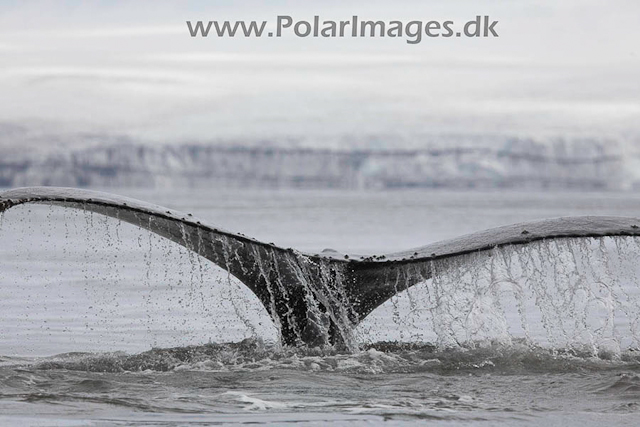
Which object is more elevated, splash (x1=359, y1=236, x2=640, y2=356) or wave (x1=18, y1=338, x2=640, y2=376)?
splash (x1=359, y1=236, x2=640, y2=356)

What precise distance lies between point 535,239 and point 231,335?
165 inches

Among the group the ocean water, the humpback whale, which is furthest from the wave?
the humpback whale

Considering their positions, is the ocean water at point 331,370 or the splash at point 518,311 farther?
the splash at point 518,311

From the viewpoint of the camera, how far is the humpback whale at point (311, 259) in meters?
6.20

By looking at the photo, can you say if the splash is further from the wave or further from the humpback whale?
the wave

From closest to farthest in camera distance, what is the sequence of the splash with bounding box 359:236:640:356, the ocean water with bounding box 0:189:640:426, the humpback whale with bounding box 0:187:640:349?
1. the ocean water with bounding box 0:189:640:426
2. the humpback whale with bounding box 0:187:640:349
3. the splash with bounding box 359:236:640:356

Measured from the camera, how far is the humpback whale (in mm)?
6195

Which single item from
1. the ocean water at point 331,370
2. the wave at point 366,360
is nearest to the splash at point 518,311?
the ocean water at point 331,370

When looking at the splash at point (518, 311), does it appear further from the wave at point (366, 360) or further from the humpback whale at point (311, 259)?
the wave at point (366, 360)

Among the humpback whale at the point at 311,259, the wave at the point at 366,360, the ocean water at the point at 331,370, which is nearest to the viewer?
the ocean water at the point at 331,370

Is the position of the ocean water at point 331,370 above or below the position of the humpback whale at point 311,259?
below

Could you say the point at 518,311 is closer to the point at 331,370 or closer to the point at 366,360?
the point at 366,360

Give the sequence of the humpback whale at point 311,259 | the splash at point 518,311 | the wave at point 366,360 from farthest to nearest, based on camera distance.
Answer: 1. the wave at point 366,360
2. the splash at point 518,311
3. the humpback whale at point 311,259

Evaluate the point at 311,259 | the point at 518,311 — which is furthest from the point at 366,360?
the point at 518,311
